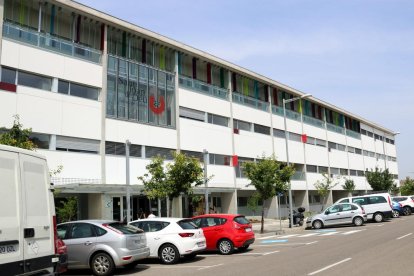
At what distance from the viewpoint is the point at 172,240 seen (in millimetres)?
14500

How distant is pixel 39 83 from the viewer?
2486cm

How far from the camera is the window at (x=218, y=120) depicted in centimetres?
3807

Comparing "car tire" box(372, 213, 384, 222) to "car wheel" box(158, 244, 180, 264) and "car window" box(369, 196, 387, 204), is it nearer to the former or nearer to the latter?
"car window" box(369, 196, 387, 204)

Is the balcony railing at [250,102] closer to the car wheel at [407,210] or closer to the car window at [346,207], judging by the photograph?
the car window at [346,207]

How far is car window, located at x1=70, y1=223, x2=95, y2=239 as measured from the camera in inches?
508

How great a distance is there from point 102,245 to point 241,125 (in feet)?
100

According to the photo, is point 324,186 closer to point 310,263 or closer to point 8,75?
point 8,75

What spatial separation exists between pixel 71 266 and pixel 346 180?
5159 centimetres

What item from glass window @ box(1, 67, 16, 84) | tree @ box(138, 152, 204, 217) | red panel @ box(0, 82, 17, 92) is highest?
glass window @ box(1, 67, 16, 84)

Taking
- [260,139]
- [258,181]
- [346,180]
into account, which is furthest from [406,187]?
[258,181]

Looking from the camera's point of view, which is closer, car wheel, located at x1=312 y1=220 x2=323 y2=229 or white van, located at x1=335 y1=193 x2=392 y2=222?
car wheel, located at x1=312 y1=220 x2=323 y2=229

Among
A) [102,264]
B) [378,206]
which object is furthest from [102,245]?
[378,206]

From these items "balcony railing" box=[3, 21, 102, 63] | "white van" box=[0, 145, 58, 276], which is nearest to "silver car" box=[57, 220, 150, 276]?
"white van" box=[0, 145, 58, 276]

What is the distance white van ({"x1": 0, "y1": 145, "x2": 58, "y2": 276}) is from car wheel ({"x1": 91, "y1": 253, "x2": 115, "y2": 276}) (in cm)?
477
